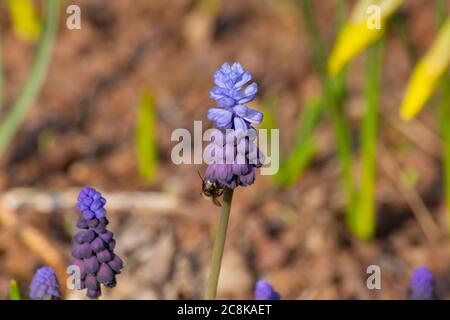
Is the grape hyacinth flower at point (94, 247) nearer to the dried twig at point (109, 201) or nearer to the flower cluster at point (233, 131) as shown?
the flower cluster at point (233, 131)

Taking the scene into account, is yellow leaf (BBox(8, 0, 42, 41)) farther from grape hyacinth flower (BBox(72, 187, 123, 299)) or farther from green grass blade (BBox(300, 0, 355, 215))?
grape hyacinth flower (BBox(72, 187, 123, 299))

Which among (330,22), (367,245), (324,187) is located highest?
(330,22)

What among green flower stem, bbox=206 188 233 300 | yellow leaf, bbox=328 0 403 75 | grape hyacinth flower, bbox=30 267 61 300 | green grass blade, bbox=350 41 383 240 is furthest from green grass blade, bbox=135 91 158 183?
green flower stem, bbox=206 188 233 300

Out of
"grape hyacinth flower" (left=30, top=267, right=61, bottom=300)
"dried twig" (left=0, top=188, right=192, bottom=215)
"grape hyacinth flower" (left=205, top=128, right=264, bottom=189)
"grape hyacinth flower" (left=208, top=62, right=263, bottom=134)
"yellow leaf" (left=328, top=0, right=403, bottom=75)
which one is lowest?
"grape hyacinth flower" (left=30, top=267, right=61, bottom=300)

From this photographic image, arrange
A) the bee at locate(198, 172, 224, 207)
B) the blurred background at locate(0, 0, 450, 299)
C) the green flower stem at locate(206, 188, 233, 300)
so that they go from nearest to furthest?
1. the green flower stem at locate(206, 188, 233, 300)
2. the bee at locate(198, 172, 224, 207)
3. the blurred background at locate(0, 0, 450, 299)
